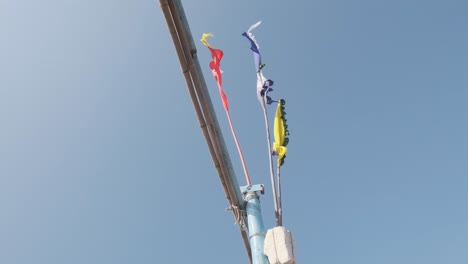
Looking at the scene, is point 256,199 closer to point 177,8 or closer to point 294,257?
point 294,257

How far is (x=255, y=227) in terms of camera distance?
3479 millimetres

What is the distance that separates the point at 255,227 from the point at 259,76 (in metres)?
1.76

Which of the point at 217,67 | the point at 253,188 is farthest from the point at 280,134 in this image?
the point at 217,67

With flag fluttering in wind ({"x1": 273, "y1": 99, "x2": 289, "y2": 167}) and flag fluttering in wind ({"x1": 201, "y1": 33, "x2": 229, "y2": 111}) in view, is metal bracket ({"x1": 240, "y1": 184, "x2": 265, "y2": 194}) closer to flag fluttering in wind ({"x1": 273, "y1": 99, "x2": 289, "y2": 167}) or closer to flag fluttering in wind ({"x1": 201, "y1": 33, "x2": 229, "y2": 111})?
flag fluttering in wind ({"x1": 273, "y1": 99, "x2": 289, "y2": 167})

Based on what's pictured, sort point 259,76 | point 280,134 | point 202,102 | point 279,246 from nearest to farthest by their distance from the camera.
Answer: point 279,246, point 202,102, point 280,134, point 259,76

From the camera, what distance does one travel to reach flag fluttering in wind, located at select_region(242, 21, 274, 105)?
419 cm

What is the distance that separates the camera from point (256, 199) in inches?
149

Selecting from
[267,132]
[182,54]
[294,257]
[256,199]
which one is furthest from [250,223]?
[182,54]

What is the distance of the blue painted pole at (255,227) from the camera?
10.6 feet

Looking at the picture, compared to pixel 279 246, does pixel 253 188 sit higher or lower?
higher

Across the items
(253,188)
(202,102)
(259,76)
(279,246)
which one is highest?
(259,76)

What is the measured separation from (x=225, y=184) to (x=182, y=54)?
1338mm

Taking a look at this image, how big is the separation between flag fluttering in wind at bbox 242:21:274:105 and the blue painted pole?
1.11m

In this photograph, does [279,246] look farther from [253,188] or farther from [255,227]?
[253,188]
